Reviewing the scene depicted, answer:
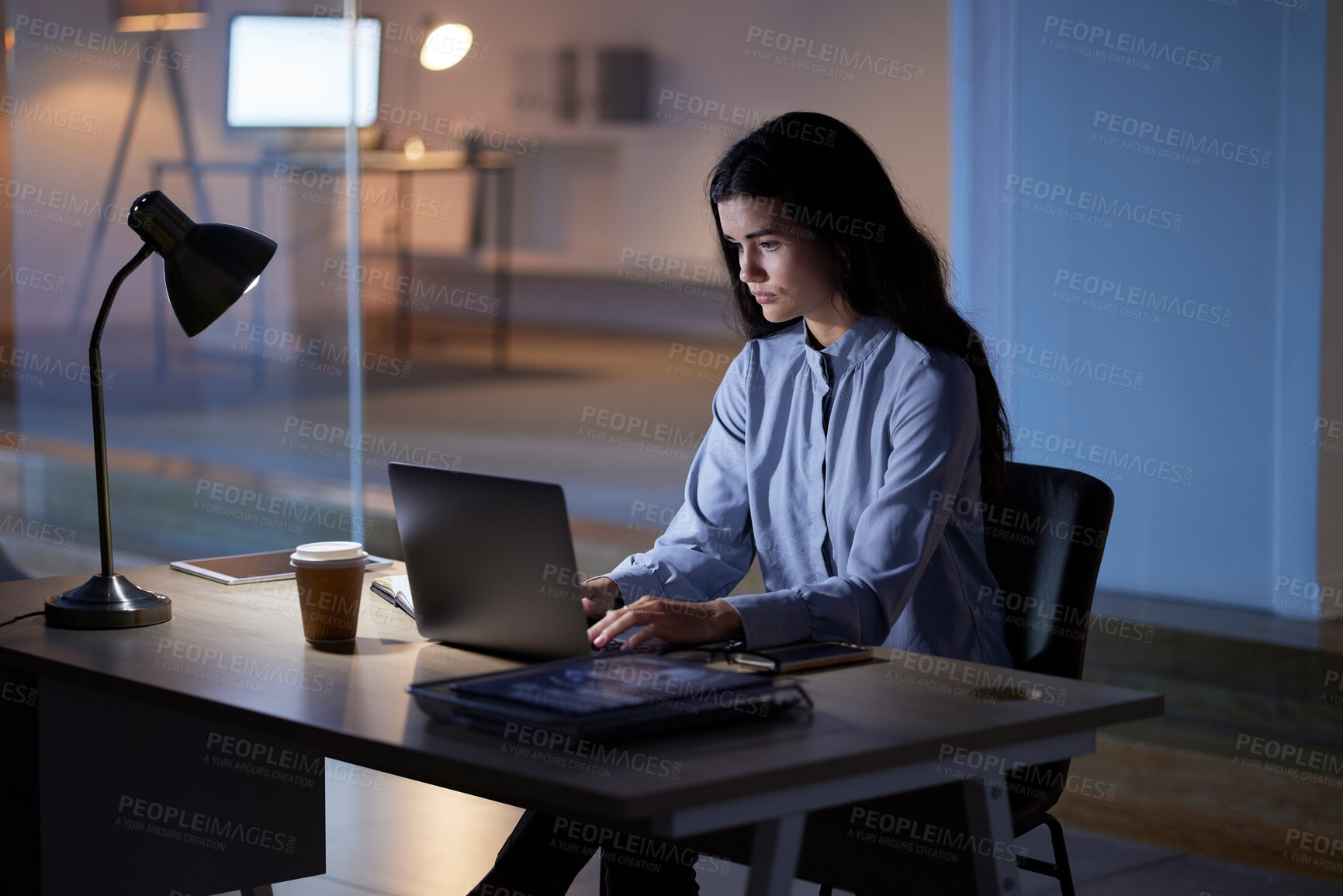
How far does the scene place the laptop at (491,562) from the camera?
1.58m

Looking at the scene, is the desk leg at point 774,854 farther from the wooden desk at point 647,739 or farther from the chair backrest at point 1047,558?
the chair backrest at point 1047,558

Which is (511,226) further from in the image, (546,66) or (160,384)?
(160,384)

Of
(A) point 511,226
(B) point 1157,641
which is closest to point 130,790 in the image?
(B) point 1157,641

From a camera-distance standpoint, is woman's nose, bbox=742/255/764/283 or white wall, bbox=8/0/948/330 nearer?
woman's nose, bbox=742/255/764/283

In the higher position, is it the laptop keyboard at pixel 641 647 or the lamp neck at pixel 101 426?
the lamp neck at pixel 101 426

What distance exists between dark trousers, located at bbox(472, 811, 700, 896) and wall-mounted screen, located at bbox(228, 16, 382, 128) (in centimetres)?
376

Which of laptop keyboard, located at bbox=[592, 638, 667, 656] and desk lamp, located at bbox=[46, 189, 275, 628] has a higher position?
desk lamp, located at bbox=[46, 189, 275, 628]

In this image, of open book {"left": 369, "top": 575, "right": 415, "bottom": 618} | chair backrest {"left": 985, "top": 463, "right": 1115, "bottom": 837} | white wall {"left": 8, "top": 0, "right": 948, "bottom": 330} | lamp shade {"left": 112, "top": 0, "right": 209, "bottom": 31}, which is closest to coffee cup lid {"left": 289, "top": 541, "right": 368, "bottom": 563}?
open book {"left": 369, "top": 575, "right": 415, "bottom": 618}

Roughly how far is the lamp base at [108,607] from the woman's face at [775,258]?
883 millimetres

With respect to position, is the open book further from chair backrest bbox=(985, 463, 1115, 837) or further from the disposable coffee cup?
chair backrest bbox=(985, 463, 1115, 837)

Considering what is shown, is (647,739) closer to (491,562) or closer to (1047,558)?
(491,562)

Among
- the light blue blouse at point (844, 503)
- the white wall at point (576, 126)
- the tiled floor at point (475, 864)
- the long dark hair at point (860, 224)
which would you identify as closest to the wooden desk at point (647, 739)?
the light blue blouse at point (844, 503)

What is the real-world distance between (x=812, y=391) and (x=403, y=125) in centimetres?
325

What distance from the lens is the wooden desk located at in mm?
1243
